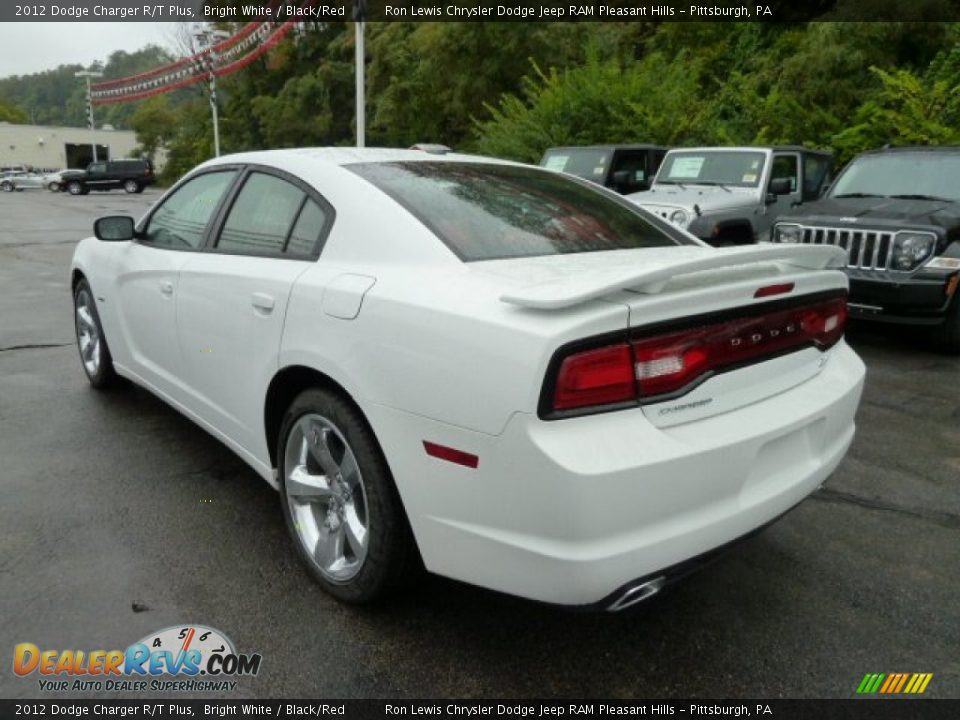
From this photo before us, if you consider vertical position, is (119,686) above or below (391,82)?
below

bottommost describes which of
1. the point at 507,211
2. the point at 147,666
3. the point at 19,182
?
the point at 19,182

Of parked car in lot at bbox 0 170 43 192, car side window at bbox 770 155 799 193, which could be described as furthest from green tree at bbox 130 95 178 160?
car side window at bbox 770 155 799 193

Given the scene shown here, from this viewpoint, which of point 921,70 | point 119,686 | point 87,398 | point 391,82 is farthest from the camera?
point 391,82

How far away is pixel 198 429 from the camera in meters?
4.29

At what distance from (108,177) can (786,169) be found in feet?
130

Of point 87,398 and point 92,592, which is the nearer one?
point 92,592

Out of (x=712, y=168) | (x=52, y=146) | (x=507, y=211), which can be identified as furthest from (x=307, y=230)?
(x=52, y=146)

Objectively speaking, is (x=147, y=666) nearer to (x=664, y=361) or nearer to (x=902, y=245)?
(x=664, y=361)

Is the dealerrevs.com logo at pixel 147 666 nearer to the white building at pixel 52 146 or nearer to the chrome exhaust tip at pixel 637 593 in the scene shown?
the chrome exhaust tip at pixel 637 593

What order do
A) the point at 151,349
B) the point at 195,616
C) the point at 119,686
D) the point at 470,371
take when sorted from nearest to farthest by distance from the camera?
the point at 470,371
the point at 119,686
the point at 195,616
the point at 151,349

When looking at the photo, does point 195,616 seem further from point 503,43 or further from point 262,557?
point 503,43

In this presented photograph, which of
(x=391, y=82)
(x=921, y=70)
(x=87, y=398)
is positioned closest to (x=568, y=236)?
(x=87, y=398)

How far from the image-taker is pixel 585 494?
1865 mm

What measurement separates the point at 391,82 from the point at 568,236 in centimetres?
2747
